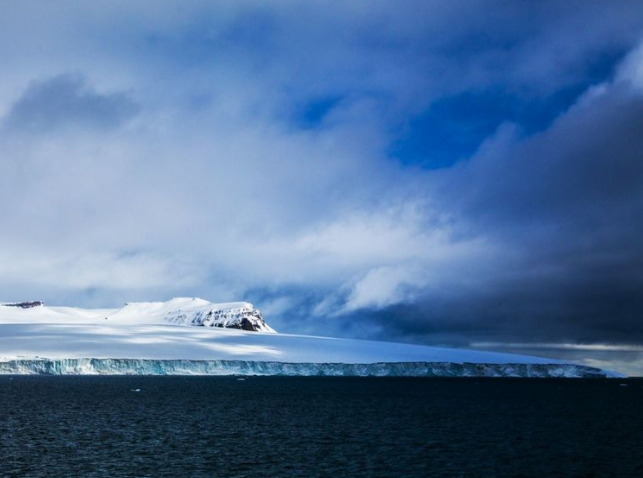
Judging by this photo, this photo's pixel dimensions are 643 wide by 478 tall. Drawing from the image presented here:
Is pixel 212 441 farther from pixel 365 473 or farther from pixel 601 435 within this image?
pixel 601 435

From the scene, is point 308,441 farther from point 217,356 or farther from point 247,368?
point 217,356

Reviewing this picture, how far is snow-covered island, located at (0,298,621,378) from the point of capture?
14088cm

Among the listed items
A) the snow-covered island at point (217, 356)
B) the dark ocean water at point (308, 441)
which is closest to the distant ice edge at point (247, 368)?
the snow-covered island at point (217, 356)

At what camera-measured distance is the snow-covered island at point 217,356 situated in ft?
462

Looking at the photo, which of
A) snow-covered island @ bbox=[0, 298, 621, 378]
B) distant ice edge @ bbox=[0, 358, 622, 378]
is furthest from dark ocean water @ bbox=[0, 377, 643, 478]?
snow-covered island @ bbox=[0, 298, 621, 378]

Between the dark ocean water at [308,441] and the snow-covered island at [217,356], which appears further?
the snow-covered island at [217,356]

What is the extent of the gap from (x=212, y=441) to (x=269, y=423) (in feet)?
41.0

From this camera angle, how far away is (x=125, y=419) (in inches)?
2146

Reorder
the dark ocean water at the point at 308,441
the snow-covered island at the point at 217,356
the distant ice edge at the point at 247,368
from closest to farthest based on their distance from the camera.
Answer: the dark ocean water at the point at 308,441
the distant ice edge at the point at 247,368
the snow-covered island at the point at 217,356

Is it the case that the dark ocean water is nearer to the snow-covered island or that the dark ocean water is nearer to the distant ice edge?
the distant ice edge

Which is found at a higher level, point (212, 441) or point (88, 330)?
point (88, 330)

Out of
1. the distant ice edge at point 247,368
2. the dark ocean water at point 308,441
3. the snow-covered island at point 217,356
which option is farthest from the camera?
the snow-covered island at point 217,356

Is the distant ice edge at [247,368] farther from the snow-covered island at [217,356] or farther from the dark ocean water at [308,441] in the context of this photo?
the dark ocean water at [308,441]

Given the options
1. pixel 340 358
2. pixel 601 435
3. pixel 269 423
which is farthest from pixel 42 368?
A: pixel 601 435
